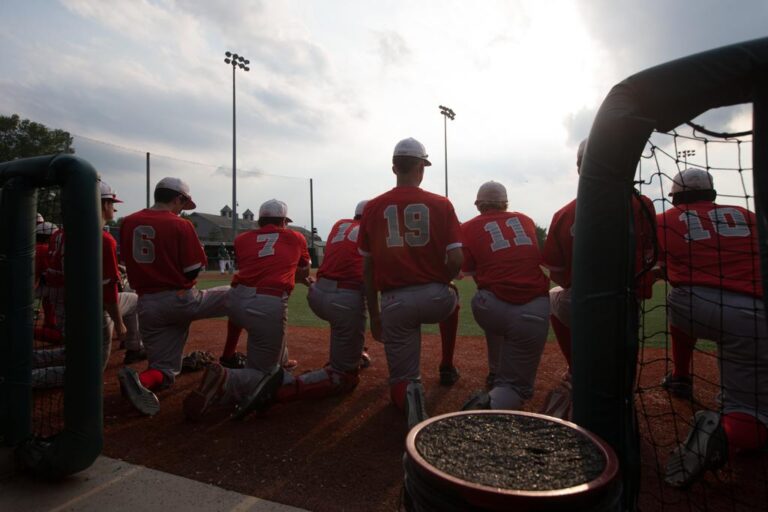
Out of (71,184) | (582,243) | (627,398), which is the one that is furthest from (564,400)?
(71,184)

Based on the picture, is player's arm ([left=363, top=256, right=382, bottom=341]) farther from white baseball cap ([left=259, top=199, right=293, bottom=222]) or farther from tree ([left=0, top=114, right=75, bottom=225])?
tree ([left=0, top=114, right=75, bottom=225])

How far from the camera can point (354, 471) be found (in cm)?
270

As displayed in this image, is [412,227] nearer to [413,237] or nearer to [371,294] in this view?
[413,237]

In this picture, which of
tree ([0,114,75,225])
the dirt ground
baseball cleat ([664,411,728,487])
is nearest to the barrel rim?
the dirt ground

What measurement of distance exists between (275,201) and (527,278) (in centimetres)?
249

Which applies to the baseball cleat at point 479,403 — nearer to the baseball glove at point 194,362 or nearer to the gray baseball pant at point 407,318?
the gray baseball pant at point 407,318

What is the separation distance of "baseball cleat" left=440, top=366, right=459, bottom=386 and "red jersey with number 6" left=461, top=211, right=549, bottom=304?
1.13 meters

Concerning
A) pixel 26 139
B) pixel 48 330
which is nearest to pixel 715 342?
pixel 48 330

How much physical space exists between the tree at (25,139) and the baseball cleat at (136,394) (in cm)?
3476

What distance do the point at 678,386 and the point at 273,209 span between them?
13.2 ft

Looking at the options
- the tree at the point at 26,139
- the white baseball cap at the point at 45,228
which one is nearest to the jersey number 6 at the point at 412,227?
the white baseball cap at the point at 45,228

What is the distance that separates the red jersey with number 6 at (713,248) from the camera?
3.03m

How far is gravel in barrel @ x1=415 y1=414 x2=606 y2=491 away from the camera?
4.18 ft

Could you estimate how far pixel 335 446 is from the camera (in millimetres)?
3057
